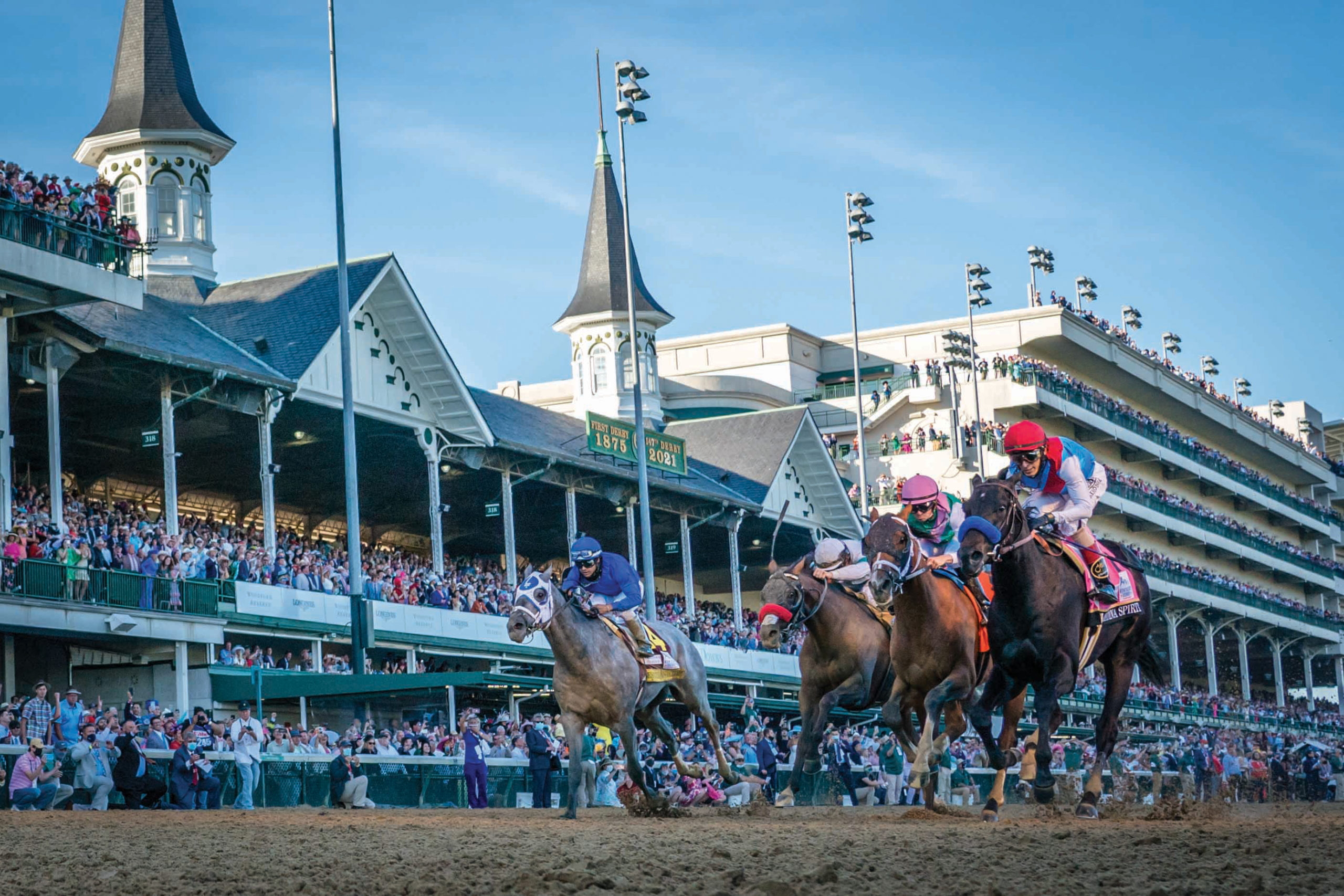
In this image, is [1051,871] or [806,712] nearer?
[1051,871]

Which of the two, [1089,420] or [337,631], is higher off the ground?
[1089,420]

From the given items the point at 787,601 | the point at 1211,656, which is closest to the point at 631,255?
the point at 787,601

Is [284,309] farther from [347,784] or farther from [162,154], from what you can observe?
[347,784]

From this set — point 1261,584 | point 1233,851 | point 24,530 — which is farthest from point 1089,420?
point 1233,851

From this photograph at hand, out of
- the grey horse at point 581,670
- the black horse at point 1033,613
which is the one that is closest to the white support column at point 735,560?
the grey horse at point 581,670

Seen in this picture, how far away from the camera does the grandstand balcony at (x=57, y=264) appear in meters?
24.9

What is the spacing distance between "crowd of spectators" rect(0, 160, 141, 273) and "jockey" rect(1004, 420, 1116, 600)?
16892 millimetres

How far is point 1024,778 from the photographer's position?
14.5 m

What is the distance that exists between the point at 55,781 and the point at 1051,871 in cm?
1259

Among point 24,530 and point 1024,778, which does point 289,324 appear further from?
point 1024,778

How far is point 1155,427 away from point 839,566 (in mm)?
61543

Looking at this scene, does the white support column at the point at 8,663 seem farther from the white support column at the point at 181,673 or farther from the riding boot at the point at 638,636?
the riding boot at the point at 638,636

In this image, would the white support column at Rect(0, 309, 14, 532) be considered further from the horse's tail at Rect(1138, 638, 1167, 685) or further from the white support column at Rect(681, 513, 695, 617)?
the white support column at Rect(681, 513, 695, 617)

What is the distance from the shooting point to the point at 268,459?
30844 millimetres
